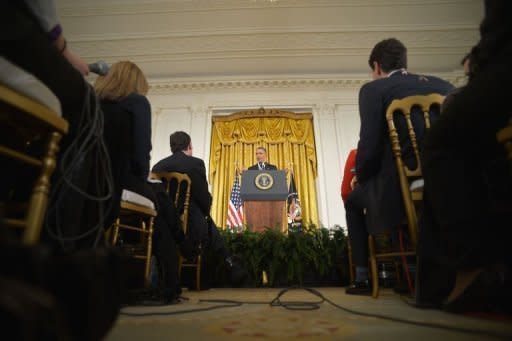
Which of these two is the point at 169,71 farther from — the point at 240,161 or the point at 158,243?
the point at 158,243

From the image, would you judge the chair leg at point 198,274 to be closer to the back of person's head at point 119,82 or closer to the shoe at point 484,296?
the back of person's head at point 119,82

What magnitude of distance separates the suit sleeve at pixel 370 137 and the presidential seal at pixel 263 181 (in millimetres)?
1748

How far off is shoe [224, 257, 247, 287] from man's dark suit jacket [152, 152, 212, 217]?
0.51 metres

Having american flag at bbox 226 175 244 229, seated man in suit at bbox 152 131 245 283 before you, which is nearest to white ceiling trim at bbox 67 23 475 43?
american flag at bbox 226 175 244 229

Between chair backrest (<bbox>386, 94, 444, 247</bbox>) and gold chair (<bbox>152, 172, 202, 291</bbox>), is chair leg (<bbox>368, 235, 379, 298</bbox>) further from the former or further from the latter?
gold chair (<bbox>152, 172, 202, 291</bbox>)

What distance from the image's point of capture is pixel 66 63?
747 millimetres

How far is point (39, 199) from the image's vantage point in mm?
659

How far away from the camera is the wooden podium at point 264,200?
298 cm

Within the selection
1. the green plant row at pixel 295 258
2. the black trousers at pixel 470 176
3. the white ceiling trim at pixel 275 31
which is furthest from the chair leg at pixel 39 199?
the white ceiling trim at pixel 275 31

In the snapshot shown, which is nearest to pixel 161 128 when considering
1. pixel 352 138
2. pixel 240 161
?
pixel 240 161

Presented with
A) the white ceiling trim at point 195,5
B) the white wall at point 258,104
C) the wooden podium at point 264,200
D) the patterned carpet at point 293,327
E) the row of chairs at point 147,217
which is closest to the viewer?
the patterned carpet at point 293,327

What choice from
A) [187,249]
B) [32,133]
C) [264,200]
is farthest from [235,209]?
[32,133]

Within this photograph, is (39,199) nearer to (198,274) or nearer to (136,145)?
(136,145)

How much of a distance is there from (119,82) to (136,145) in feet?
1.28
